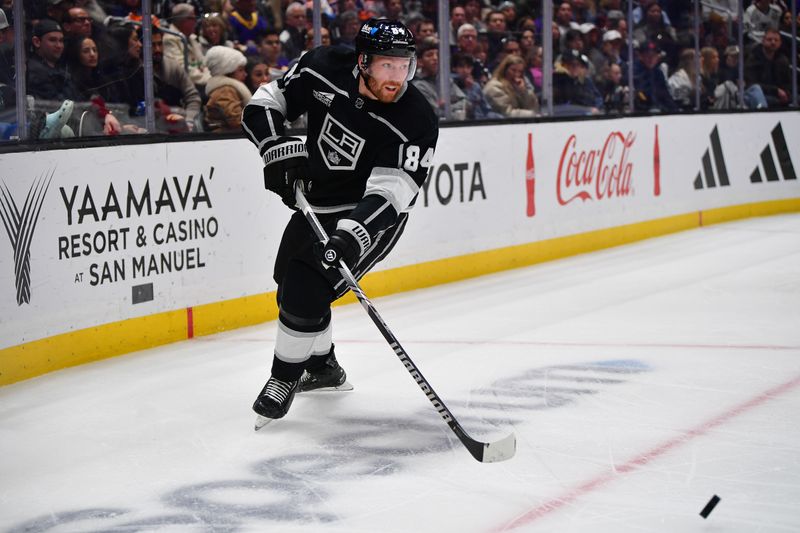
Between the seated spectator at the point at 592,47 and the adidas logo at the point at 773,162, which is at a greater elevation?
the seated spectator at the point at 592,47

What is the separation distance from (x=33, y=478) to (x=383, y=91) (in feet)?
5.01

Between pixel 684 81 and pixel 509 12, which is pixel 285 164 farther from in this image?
pixel 684 81

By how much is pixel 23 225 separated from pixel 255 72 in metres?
1.89

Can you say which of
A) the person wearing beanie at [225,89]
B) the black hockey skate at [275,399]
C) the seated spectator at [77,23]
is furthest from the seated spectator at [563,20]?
the black hockey skate at [275,399]

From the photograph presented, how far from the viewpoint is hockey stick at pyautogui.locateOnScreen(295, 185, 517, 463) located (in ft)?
10.9

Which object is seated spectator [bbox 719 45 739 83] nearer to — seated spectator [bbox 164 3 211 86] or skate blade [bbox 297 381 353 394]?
seated spectator [bbox 164 3 211 86]

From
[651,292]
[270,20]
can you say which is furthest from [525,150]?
[270,20]

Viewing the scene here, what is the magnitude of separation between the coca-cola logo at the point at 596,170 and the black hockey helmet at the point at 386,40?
4385 mm

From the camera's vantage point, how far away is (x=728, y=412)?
398cm

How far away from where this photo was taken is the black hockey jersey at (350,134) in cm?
371

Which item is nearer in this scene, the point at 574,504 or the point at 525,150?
the point at 574,504

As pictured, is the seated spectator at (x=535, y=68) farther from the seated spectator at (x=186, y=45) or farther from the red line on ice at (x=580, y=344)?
the red line on ice at (x=580, y=344)

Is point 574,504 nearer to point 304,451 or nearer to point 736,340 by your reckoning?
point 304,451

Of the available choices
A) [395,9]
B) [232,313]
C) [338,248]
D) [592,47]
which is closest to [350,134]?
[338,248]
